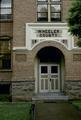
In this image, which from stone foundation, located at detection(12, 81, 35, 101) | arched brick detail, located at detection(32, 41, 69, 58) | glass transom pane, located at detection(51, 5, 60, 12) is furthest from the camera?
glass transom pane, located at detection(51, 5, 60, 12)

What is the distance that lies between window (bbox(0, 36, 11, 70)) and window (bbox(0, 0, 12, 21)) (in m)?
1.72

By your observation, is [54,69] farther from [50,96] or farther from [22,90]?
[22,90]

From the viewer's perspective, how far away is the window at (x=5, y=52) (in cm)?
2867

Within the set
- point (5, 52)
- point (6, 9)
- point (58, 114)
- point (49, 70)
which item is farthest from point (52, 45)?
point (58, 114)

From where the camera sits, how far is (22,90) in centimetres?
2712

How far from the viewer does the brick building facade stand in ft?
89.8

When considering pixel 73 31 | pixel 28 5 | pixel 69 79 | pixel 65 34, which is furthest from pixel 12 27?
pixel 73 31

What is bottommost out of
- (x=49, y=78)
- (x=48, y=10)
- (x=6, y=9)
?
(x=49, y=78)

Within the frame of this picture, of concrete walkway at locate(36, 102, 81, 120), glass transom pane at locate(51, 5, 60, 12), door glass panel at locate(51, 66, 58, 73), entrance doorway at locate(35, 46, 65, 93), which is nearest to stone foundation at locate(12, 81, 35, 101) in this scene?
entrance doorway at locate(35, 46, 65, 93)

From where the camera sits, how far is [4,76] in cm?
2839

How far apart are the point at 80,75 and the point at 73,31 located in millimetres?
10157

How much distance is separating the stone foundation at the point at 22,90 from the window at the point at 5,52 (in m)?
Answer: 2.06

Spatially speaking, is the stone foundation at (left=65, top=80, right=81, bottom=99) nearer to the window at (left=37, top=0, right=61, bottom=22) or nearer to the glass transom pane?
the window at (left=37, top=0, right=61, bottom=22)

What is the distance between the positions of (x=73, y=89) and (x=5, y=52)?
611 cm
